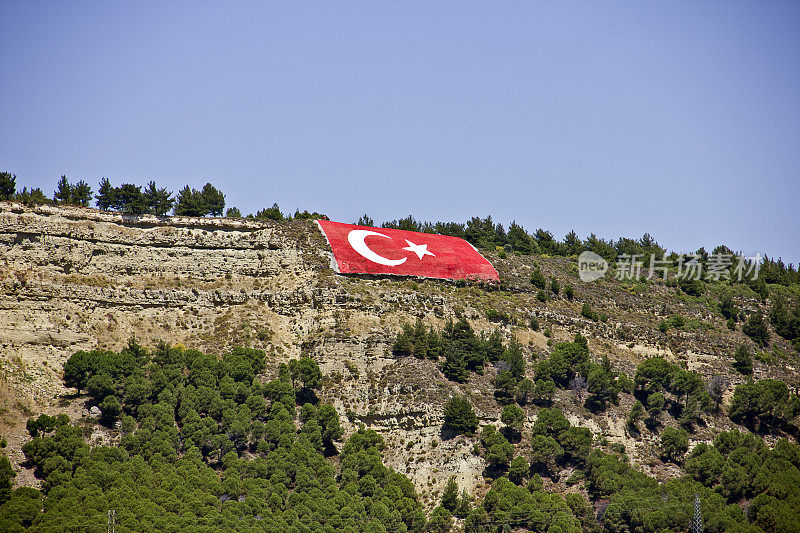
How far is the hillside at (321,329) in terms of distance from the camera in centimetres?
6688

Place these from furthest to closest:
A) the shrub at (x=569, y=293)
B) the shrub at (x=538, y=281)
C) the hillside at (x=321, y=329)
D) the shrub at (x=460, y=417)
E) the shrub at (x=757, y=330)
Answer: the shrub at (x=538, y=281) → the shrub at (x=569, y=293) → the shrub at (x=757, y=330) → the shrub at (x=460, y=417) → the hillside at (x=321, y=329)

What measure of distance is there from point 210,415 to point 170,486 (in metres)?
9.05

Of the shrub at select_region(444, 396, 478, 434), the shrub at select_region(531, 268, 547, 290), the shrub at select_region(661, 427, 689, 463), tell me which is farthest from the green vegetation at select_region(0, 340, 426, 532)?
the shrub at select_region(531, 268, 547, 290)

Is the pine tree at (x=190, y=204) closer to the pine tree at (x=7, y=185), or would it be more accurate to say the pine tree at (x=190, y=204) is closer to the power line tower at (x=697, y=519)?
the pine tree at (x=7, y=185)

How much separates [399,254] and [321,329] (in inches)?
545

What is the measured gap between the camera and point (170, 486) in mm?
56656

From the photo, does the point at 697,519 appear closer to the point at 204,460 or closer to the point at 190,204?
the point at 204,460

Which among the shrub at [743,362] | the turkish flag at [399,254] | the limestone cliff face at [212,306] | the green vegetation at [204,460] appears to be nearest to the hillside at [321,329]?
the limestone cliff face at [212,306]

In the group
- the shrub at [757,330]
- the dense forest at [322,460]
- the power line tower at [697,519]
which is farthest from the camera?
the shrub at [757,330]

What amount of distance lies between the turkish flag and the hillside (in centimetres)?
143

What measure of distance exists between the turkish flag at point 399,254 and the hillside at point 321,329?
4.69 feet

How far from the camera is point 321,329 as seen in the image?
7469cm

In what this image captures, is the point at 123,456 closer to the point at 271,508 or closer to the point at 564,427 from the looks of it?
the point at 271,508

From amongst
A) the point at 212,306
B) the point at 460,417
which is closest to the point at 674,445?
the point at 460,417
